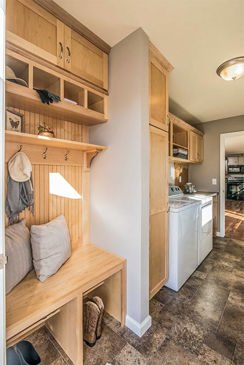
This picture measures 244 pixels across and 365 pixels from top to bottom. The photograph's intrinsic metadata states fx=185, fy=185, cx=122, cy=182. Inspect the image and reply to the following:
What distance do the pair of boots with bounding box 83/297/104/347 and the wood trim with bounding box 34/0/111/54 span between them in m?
2.13

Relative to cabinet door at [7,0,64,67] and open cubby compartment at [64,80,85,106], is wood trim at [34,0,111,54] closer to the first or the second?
cabinet door at [7,0,64,67]

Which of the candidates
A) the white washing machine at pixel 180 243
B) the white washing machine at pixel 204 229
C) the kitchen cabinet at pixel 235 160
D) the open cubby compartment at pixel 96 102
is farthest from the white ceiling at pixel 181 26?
the kitchen cabinet at pixel 235 160

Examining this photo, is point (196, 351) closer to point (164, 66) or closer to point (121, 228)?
point (121, 228)

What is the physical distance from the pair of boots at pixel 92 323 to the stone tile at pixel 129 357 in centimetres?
A: 21

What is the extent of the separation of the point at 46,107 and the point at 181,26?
1235mm

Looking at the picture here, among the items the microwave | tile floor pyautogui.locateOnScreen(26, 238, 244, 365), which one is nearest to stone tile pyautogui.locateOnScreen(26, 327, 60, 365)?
tile floor pyautogui.locateOnScreen(26, 238, 244, 365)

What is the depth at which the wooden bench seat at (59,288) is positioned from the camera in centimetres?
102

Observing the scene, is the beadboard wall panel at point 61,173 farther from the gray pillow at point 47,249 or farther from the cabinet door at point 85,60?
the cabinet door at point 85,60

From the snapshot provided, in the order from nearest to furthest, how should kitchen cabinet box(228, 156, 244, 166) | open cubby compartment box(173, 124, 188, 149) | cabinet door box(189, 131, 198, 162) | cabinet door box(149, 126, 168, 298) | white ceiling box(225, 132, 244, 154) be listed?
cabinet door box(149, 126, 168, 298) → open cubby compartment box(173, 124, 188, 149) → cabinet door box(189, 131, 198, 162) → white ceiling box(225, 132, 244, 154) → kitchen cabinet box(228, 156, 244, 166)

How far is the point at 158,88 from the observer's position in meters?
1.79

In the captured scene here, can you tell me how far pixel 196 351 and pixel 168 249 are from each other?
0.84 meters

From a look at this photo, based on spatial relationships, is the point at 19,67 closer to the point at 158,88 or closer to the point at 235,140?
the point at 158,88

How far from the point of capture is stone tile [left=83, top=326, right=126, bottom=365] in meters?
1.27

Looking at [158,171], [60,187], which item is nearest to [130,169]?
[158,171]
